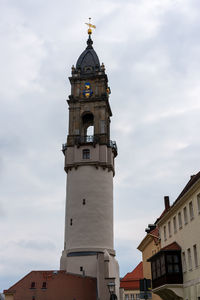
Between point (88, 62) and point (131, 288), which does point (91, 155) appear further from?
point (131, 288)

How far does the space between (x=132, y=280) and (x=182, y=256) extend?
51.3m

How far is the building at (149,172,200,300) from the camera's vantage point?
2898 cm

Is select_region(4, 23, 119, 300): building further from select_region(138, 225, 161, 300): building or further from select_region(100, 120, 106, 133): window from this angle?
select_region(138, 225, 161, 300): building

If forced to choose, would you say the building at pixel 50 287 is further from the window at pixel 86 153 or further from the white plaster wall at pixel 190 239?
the window at pixel 86 153

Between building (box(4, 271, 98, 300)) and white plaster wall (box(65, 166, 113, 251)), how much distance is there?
4.94m

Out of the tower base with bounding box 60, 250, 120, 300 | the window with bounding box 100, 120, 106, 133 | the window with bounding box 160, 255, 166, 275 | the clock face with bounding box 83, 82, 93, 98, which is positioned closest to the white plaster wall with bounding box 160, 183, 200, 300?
the window with bounding box 160, 255, 166, 275

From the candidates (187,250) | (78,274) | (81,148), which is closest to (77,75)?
(81,148)

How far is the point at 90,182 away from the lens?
169ft

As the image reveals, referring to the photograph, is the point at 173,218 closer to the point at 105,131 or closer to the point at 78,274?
the point at 78,274

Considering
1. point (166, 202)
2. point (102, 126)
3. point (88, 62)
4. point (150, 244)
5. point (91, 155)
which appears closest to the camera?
point (150, 244)

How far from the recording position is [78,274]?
4544 cm

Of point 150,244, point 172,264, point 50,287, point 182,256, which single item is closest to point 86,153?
point 150,244

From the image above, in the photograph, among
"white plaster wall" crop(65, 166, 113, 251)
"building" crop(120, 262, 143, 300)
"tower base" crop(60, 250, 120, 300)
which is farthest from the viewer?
"building" crop(120, 262, 143, 300)

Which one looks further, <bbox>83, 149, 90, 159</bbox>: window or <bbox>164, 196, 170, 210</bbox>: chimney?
<bbox>83, 149, 90, 159</bbox>: window
